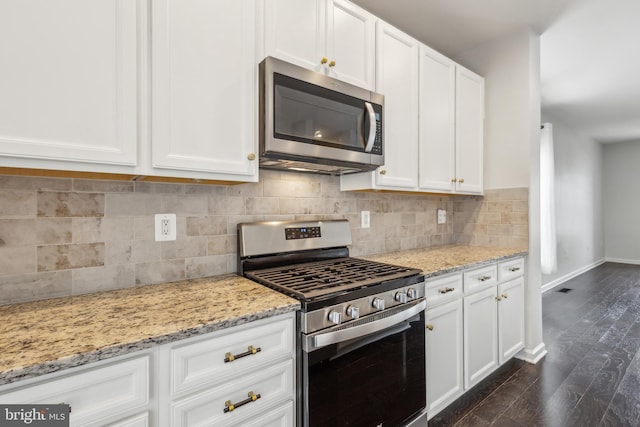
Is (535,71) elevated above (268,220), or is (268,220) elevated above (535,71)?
(535,71)

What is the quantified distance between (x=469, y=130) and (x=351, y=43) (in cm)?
138

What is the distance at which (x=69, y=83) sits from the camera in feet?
3.42

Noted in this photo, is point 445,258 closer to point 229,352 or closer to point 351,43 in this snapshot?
point 351,43

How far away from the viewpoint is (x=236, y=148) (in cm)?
140

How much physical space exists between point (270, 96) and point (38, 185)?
0.95 meters

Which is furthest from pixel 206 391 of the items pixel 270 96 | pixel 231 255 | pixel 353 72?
pixel 353 72

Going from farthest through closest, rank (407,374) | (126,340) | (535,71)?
(535,71), (407,374), (126,340)

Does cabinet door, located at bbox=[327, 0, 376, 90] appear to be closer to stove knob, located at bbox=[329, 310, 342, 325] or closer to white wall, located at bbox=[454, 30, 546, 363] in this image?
stove knob, located at bbox=[329, 310, 342, 325]

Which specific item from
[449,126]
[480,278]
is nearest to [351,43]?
[449,126]

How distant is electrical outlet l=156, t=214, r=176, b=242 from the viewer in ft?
4.85

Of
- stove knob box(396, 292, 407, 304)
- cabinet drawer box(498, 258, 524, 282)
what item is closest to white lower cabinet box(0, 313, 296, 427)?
stove knob box(396, 292, 407, 304)

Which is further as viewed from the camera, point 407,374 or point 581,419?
point 581,419

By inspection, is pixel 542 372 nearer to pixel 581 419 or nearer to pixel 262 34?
pixel 581 419

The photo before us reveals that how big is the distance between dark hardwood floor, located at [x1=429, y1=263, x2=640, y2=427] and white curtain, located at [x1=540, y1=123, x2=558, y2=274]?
2.93ft
